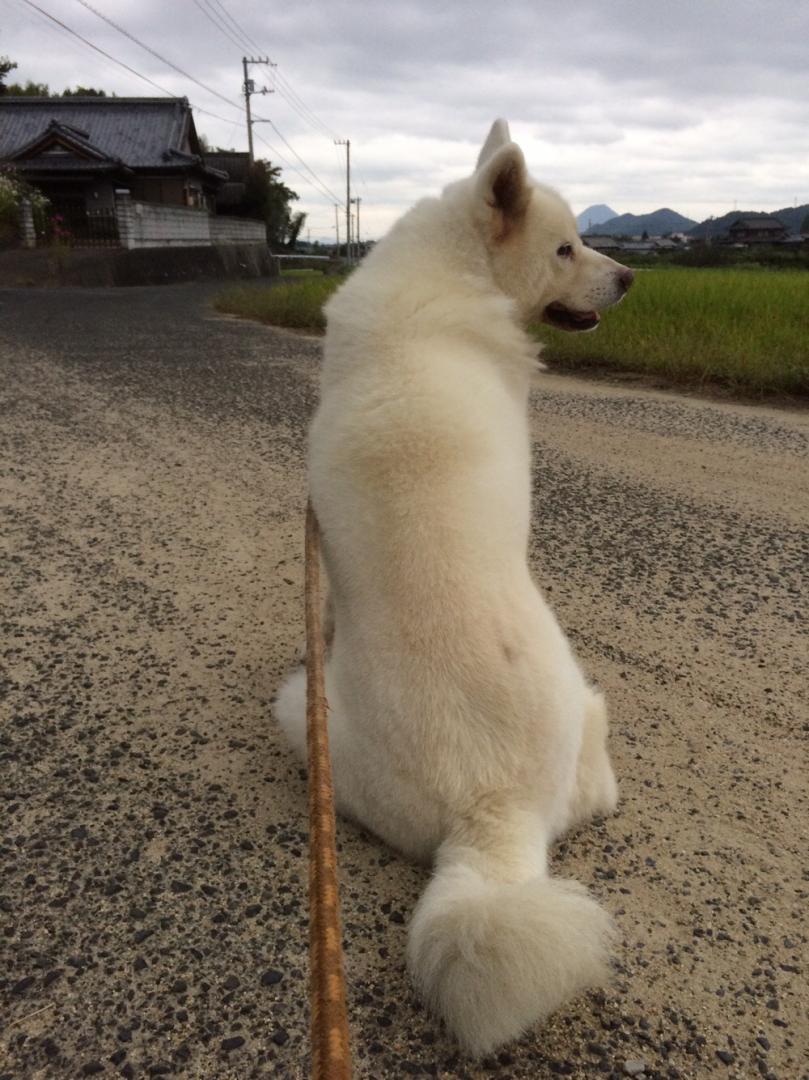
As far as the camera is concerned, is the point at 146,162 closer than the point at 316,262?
Yes

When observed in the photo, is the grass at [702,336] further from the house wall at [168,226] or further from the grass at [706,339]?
the house wall at [168,226]

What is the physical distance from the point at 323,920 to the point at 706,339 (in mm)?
8109

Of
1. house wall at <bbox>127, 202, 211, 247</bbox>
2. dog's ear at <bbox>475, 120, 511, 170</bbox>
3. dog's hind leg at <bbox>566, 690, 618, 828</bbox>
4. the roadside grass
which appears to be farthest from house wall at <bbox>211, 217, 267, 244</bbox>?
dog's hind leg at <bbox>566, 690, 618, 828</bbox>

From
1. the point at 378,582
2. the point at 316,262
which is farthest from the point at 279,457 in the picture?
the point at 316,262

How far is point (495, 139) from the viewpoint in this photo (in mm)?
2471

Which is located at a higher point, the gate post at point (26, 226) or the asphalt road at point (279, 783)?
the gate post at point (26, 226)

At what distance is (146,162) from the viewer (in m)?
31.8

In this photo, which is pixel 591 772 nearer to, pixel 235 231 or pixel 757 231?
pixel 235 231

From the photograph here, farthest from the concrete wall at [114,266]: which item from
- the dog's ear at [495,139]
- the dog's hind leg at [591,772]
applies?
the dog's hind leg at [591,772]

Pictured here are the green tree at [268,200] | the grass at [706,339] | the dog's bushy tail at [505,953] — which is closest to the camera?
the dog's bushy tail at [505,953]

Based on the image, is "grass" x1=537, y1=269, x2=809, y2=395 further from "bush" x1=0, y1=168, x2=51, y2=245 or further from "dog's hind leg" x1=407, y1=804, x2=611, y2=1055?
"bush" x1=0, y1=168, x2=51, y2=245

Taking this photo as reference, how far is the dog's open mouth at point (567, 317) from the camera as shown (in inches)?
90.5

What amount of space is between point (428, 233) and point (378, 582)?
94cm

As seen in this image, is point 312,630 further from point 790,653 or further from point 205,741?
point 790,653
